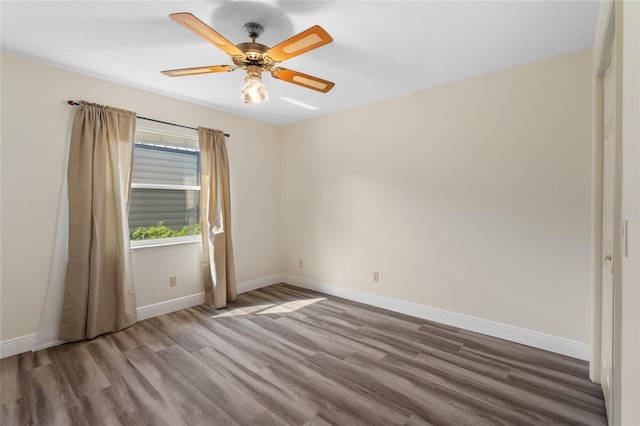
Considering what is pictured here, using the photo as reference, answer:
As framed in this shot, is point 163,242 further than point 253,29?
Yes

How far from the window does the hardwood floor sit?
41.0 inches

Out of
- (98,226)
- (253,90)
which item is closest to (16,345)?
(98,226)

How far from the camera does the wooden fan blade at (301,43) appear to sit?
1536 millimetres

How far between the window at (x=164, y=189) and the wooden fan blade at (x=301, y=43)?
2.10m

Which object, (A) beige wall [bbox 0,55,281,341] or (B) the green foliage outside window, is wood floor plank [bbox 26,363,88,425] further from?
(B) the green foliage outside window

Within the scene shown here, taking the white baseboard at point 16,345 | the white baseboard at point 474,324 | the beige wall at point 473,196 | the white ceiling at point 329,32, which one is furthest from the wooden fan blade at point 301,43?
the white baseboard at point 16,345

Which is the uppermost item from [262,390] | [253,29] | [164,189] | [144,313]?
[253,29]

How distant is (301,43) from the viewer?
1.66 m

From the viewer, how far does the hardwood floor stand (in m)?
1.74

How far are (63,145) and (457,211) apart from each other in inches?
150

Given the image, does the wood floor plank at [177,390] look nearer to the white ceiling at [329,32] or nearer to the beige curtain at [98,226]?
the beige curtain at [98,226]

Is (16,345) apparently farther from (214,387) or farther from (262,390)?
(262,390)

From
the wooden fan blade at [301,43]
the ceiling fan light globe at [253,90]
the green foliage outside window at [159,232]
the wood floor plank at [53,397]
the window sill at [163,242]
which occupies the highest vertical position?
the wooden fan blade at [301,43]

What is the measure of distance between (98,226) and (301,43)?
2.48 metres
